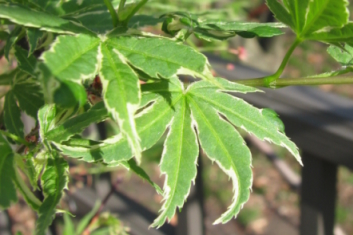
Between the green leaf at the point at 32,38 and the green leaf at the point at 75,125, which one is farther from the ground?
the green leaf at the point at 32,38

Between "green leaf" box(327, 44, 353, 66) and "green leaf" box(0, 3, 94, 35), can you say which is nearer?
"green leaf" box(0, 3, 94, 35)

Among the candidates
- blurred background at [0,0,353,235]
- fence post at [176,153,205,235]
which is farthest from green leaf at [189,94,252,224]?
blurred background at [0,0,353,235]

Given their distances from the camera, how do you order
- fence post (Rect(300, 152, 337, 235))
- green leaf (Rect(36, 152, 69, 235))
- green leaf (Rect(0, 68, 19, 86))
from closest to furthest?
1. green leaf (Rect(36, 152, 69, 235))
2. green leaf (Rect(0, 68, 19, 86))
3. fence post (Rect(300, 152, 337, 235))

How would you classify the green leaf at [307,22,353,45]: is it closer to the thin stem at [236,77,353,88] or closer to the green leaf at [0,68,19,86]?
the thin stem at [236,77,353,88]

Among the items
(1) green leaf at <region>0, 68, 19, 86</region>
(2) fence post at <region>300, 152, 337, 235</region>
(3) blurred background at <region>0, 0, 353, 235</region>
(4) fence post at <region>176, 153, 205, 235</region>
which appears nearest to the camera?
(1) green leaf at <region>0, 68, 19, 86</region>

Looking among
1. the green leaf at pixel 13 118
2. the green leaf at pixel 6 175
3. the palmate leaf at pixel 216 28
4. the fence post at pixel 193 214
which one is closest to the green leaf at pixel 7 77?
the green leaf at pixel 13 118

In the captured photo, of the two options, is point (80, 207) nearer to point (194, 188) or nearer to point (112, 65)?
point (194, 188)

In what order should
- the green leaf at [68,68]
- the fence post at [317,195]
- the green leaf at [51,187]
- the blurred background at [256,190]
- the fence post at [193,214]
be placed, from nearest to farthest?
the green leaf at [68,68], the green leaf at [51,187], the fence post at [317,195], the fence post at [193,214], the blurred background at [256,190]

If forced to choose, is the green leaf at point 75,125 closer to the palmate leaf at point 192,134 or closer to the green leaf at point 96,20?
the palmate leaf at point 192,134
